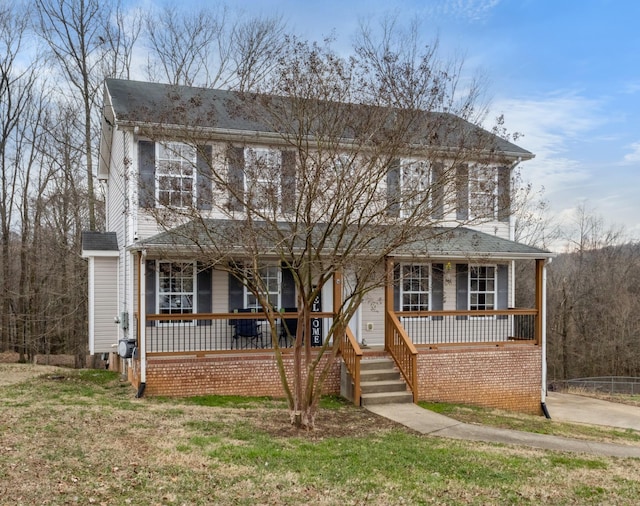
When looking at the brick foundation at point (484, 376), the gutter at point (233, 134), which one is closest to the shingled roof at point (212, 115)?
the gutter at point (233, 134)

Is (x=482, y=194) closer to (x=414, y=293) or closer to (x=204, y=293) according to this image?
(x=414, y=293)

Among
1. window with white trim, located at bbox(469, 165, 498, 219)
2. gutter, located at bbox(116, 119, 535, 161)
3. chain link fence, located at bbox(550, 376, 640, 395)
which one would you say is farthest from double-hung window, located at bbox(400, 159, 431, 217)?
chain link fence, located at bbox(550, 376, 640, 395)

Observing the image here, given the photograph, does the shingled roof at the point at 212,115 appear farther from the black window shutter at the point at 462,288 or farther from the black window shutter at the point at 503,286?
the black window shutter at the point at 462,288

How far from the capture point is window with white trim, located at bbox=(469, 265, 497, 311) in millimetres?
15344

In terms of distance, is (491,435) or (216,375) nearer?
(491,435)

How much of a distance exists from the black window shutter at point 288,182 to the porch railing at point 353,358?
12.3 ft

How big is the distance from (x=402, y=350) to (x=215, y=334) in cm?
414

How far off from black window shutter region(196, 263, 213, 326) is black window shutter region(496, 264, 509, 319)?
24.3ft

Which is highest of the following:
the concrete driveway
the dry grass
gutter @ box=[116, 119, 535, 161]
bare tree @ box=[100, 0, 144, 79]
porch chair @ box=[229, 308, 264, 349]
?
bare tree @ box=[100, 0, 144, 79]

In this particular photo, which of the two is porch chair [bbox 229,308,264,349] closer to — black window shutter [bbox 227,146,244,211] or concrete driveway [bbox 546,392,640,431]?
black window shutter [bbox 227,146,244,211]

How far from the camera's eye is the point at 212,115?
985 centimetres

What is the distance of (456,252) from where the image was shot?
1304 cm

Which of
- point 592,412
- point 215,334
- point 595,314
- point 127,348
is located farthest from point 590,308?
point 127,348

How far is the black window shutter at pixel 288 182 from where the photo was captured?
950cm
